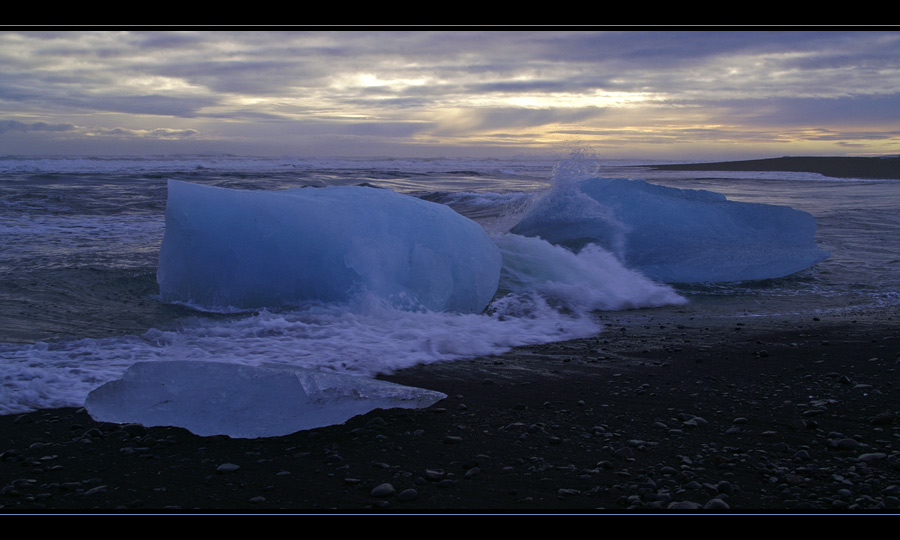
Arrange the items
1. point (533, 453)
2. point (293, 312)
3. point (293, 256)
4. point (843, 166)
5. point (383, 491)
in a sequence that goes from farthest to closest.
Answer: point (843, 166) < point (293, 256) < point (293, 312) < point (533, 453) < point (383, 491)

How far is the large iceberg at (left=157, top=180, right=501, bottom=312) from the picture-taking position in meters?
5.23

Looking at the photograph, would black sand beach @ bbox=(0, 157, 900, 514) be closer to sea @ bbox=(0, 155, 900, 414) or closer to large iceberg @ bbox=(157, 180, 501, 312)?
sea @ bbox=(0, 155, 900, 414)

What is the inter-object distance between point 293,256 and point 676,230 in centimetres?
509

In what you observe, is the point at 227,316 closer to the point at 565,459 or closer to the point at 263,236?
the point at 263,236

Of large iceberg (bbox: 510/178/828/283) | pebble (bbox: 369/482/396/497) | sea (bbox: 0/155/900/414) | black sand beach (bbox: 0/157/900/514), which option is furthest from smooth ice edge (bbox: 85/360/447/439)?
large iceberg (bbox: 510/178/828/283)

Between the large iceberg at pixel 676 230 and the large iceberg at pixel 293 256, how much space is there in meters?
2.94

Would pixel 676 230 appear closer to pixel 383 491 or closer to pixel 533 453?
pixel 533 453

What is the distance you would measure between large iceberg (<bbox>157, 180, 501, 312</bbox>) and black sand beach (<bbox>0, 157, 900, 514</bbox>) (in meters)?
1.64

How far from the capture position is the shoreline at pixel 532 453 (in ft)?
7.14

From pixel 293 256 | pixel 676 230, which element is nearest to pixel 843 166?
pixel 676 230

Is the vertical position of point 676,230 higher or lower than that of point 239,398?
higher

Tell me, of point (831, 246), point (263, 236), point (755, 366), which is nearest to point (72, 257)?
point (263, 236)

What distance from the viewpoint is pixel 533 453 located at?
2.58 metres

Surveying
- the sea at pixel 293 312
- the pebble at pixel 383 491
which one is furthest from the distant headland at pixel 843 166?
the pebble at pixel 383 491
